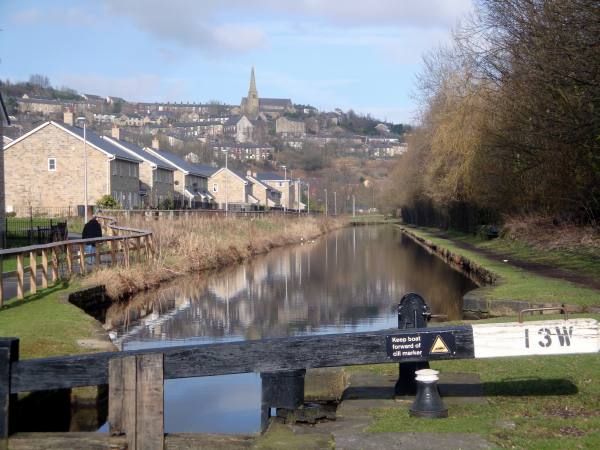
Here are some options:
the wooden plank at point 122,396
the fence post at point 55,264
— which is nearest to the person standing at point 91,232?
the fence post at point 55,264

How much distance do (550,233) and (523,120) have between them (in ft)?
37.3

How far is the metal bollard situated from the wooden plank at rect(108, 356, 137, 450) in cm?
243

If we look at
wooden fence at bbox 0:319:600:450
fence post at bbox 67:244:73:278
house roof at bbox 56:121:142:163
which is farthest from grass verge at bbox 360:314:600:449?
house roof at bbox 56:121:142:163

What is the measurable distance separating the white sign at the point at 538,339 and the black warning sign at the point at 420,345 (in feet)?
0.85

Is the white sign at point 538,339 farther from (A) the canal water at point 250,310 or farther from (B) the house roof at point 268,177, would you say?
(B) the house roof at point 268,177

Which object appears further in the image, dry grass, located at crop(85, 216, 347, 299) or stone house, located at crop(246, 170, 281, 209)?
stone house, located at crop(246, 170, 281, 209)

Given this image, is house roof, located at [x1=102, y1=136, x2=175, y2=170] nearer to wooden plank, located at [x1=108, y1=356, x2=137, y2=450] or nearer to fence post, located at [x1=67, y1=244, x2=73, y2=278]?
fence post, located at [x1=67, y1=244, x2=73, y2=278]

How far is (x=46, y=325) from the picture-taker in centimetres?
1398

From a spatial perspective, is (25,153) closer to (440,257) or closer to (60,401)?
(440,257)

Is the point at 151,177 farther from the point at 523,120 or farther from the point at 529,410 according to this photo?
the point at 529,410

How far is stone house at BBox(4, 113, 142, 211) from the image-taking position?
59.8 metres

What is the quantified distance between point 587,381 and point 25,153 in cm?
5681

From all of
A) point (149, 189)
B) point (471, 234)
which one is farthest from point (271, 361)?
point (149, 189)

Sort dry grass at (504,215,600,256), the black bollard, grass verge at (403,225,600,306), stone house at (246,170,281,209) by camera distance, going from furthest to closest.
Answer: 1. stone house at (246,170,281,209)
2. dry grass at (504,215,600,256)
3. grass verge at (403,225,600,306)
4. the black bollard
